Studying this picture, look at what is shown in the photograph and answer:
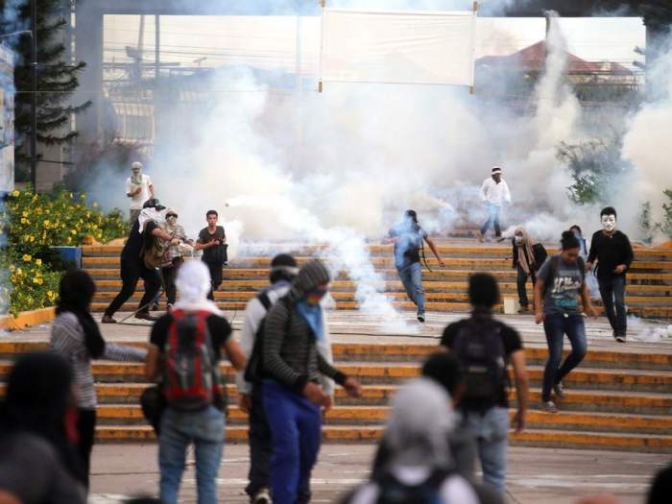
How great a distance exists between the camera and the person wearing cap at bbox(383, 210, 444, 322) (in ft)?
52.4

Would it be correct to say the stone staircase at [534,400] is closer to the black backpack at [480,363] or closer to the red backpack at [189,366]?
the black backpack at [480,363]

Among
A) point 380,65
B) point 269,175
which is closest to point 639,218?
point 380,65

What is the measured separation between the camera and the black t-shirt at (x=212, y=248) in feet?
55.6

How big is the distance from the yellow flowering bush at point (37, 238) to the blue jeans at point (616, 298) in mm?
6370

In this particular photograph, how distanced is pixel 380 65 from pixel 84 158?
460 inches

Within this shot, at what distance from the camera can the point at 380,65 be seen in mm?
28234

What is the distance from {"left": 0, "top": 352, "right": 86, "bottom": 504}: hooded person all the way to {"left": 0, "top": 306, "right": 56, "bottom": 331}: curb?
981cm

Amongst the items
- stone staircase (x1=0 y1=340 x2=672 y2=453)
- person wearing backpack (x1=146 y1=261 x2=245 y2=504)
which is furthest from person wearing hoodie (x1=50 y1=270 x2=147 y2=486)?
stone staircase (x1=0 y1=340 x2=672 y2=453)

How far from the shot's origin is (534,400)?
12.1 meters

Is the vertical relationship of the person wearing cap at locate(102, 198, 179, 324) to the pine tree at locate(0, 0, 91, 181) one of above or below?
below

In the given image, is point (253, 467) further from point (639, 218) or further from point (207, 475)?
point (639, 218)

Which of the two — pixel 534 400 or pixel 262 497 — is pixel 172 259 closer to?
pixel 534 400

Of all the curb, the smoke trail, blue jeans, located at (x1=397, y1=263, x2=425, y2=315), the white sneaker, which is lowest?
the white sneaker

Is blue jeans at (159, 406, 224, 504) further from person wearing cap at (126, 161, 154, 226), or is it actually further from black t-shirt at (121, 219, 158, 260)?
person wearing cap at (126, 161, 154, 226)
